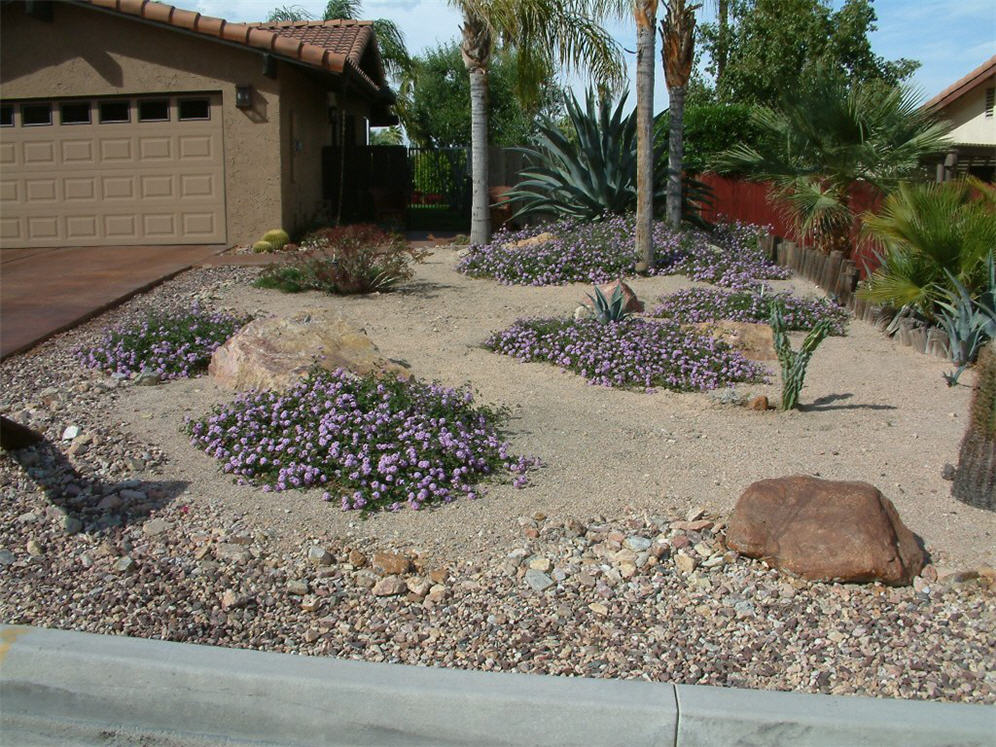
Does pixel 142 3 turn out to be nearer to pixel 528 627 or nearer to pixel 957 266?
pixel 957 266

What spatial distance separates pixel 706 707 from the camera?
3133 mm

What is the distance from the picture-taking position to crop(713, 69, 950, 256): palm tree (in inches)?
501

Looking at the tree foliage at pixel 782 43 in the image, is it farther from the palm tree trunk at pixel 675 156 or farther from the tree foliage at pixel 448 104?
the palm tree trunk at pixel 675 156

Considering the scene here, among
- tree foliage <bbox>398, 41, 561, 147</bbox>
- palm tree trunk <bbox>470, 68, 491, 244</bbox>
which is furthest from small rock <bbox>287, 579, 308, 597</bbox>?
A: tree foliage <bbox>398, 41, 561, 147</bbox>

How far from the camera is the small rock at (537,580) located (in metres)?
4.23

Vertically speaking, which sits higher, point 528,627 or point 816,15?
point 816,15

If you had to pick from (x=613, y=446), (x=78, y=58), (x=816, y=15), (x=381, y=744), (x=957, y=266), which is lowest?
(x=381, y=744)

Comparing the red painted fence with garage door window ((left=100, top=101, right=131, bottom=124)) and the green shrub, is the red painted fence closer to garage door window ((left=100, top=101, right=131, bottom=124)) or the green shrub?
the green shrub

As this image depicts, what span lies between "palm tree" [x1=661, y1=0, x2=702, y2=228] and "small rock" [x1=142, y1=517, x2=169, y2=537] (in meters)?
10.7

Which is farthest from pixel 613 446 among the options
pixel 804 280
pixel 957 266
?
pixel 804 280

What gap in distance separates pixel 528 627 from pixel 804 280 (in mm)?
9402

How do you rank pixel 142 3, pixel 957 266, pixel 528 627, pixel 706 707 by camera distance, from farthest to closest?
pixel 142 3 → pixel 957 266 → pixel 528 627 → pixel 706 707

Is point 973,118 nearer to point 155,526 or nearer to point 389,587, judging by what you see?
point 389,587

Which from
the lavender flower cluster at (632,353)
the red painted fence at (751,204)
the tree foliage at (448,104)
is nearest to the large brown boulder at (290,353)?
the lavender flower cluster at (632,353)
